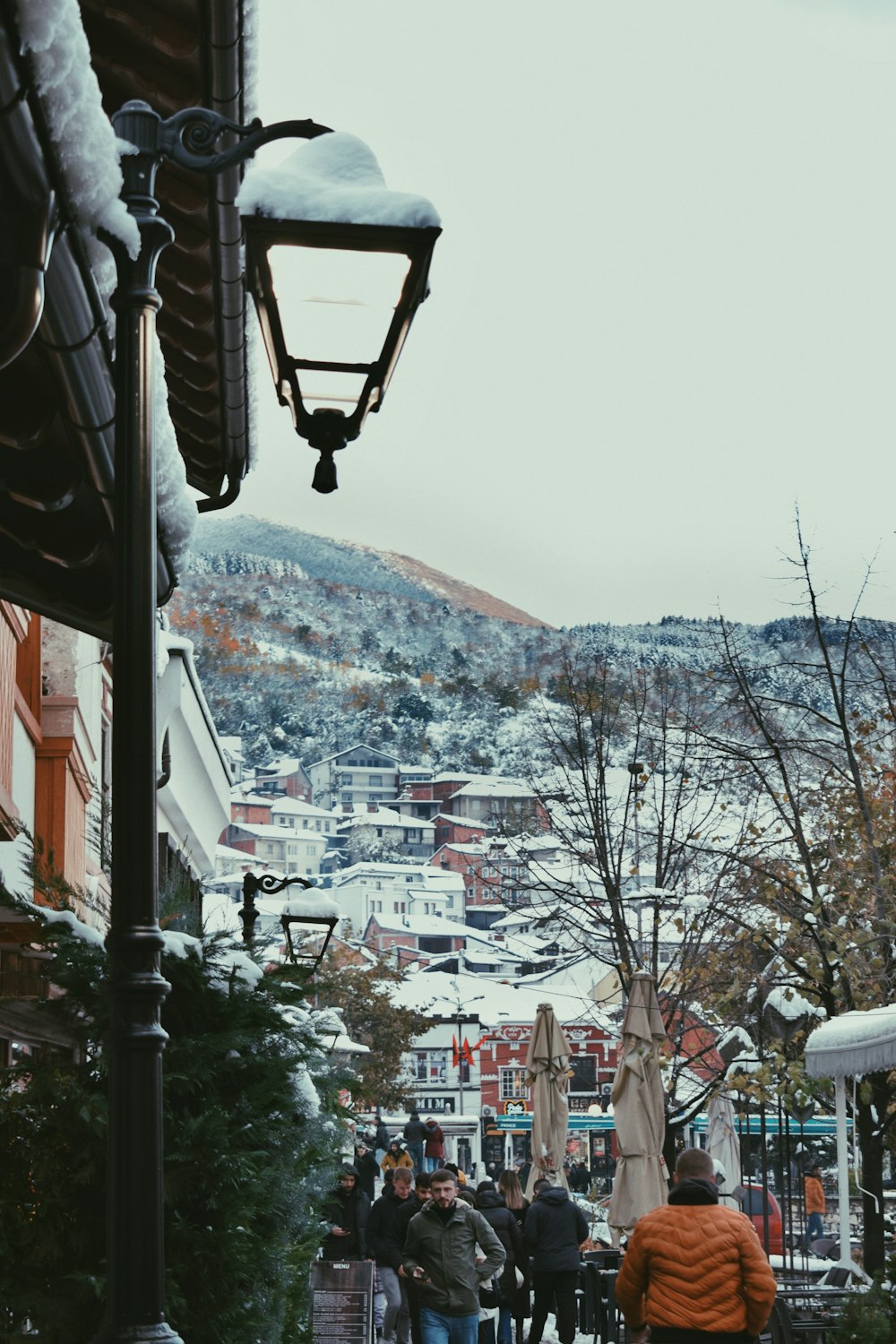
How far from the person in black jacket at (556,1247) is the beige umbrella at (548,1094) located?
5.79 meters

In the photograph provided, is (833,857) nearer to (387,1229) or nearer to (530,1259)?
(530,1259)

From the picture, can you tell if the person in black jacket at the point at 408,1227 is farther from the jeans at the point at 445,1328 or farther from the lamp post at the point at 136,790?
the lamp post at the point at 136,790

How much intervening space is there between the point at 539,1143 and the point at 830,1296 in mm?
8204

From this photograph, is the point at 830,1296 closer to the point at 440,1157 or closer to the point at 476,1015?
the point at 440,1157

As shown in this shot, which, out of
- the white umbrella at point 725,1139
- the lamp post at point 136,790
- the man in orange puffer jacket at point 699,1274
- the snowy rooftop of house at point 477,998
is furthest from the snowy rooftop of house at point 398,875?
the lamp post at point 136,790

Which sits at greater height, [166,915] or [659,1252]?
[166,915]

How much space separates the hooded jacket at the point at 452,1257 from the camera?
11398mm

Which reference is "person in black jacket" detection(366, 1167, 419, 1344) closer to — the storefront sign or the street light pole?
the street light pole

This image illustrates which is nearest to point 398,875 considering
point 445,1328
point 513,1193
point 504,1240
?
point 513,1193

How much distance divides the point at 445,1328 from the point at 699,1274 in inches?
170

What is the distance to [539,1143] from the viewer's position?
67.8ft

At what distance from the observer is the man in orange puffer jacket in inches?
302

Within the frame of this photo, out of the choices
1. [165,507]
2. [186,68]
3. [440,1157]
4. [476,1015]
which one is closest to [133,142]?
[165,507]

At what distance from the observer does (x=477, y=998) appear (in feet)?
265
